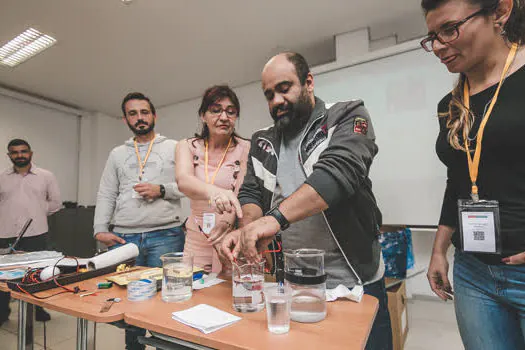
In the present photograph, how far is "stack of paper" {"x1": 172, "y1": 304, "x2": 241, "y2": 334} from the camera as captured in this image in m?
0.70

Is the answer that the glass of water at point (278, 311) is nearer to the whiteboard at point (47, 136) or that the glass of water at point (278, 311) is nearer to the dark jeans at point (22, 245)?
the dark jeans at point (22, 245)

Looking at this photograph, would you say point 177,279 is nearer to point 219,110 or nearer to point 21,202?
point 219,110

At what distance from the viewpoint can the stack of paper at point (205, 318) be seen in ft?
2.30

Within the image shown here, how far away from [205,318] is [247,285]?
139mm

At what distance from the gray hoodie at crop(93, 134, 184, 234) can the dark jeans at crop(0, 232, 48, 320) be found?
66.8 inches

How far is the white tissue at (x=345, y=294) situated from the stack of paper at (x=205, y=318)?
30cm

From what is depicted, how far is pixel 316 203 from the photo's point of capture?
82cm

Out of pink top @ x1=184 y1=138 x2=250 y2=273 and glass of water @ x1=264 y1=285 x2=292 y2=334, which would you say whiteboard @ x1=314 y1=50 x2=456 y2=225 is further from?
glass of water @ x1=264 y1=285 x2=292 y2=334

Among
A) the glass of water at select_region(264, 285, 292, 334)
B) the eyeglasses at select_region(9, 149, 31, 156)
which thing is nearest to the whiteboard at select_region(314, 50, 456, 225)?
the glass of water at select_region(264, 285, 292, 334)

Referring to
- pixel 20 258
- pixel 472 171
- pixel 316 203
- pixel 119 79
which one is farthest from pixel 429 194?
pixel 119 79

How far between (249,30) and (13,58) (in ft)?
10.4

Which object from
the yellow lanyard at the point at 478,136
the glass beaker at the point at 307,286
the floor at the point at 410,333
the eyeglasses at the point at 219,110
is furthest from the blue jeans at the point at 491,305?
the floor at the point at 410,333

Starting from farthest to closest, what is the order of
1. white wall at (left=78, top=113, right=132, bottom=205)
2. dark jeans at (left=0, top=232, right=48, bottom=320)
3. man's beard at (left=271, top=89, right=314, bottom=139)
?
white wall at (left=78, top=113, right=132, bottom=205) → dark jeans at (left=0, top=232, right=48, bottom=320) → man's beard at (left=271, top=89, right=314, bottom=139)

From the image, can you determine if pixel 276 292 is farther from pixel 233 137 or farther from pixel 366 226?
pixel 233 137
